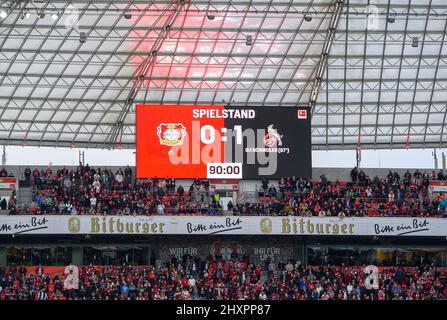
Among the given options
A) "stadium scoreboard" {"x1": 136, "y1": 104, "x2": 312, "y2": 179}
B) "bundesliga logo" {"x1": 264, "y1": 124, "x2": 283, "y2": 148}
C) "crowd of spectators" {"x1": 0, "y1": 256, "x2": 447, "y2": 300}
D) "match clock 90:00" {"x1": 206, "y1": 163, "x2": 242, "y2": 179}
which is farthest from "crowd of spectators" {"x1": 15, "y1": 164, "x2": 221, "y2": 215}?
"bundesliga logo" {"x1": 264, "y1": 124, "x2": 283, "y2": 148}

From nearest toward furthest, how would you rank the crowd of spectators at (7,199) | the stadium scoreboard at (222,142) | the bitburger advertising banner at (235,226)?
1. the bitburger advertising banner at (235,226)
2. the crowd of spectators at (7,199)
3. the stadium scoreboard at (222,142)

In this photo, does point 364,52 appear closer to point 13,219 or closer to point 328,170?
point 328,170

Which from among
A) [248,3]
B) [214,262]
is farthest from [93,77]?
[214,262]

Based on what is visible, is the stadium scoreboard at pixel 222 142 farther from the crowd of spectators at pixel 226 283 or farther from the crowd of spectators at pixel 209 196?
the crowd of spectators at pixel 226 283

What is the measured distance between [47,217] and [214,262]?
868cm

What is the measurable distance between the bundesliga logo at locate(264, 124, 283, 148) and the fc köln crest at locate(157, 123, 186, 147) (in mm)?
4597

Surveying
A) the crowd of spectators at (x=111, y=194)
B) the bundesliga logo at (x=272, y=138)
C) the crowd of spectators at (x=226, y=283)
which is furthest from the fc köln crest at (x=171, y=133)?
the crowd of spectators at (x=226, y=283)

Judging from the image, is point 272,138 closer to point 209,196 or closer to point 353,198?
point 209,196

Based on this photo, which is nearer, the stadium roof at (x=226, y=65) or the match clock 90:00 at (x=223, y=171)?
the stadium roof at (x=226, y=65)

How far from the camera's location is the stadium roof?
4319cm

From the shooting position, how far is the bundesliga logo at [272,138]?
45719 mm

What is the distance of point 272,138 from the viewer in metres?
45.8

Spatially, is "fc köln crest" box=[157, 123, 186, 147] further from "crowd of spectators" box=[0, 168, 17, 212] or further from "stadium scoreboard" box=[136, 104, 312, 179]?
"crowd of spectators" box=[0, 168, 17, 212]

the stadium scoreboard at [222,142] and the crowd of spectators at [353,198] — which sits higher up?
the stadium scoreboard at [222,142]
